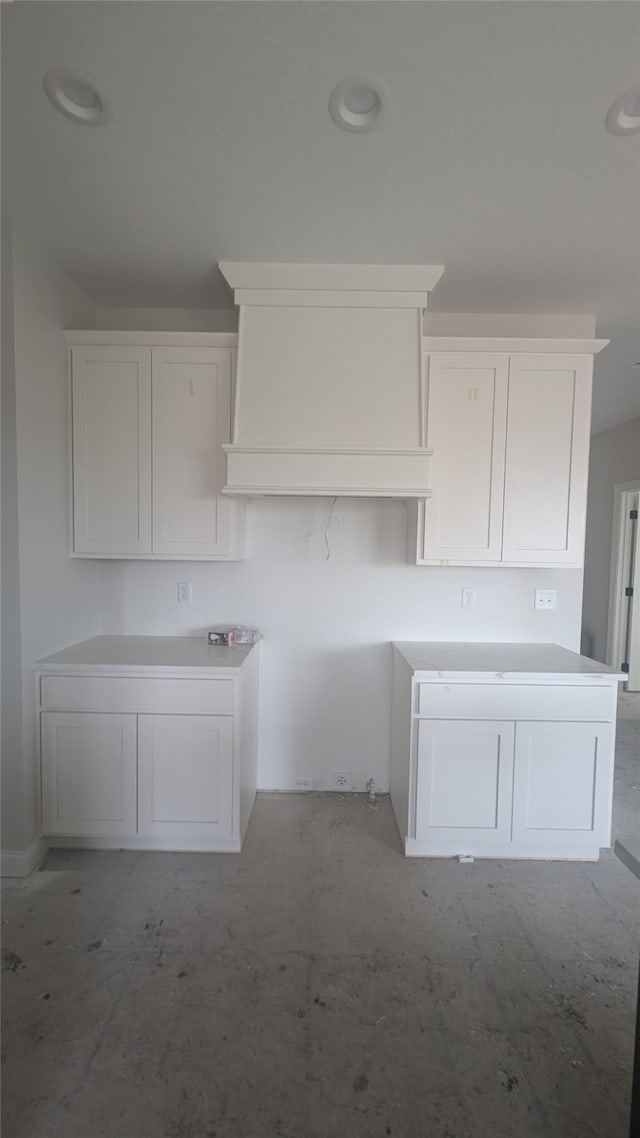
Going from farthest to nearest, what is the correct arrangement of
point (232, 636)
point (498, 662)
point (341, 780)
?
point (341, 780), point (232, 636), point (498, 662)

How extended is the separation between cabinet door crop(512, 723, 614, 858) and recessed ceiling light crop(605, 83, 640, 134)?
218 centimetres

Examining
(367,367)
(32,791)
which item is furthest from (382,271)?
(32,791)

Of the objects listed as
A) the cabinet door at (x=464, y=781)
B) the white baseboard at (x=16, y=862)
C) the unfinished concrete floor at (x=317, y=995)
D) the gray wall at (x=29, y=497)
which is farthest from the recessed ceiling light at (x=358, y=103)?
the white baseboard at (x=16, y=862)

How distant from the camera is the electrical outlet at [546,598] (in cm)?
253

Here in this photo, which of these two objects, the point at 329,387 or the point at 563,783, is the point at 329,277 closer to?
the point at 329,387

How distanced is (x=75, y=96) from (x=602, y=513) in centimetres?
547

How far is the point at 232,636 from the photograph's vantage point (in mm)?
2430

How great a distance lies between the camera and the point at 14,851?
1982mm

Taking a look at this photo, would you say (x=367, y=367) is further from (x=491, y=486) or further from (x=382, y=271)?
(x=491, y=486)

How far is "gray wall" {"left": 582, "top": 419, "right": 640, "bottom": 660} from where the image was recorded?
468 cm

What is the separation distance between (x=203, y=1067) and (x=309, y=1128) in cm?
33

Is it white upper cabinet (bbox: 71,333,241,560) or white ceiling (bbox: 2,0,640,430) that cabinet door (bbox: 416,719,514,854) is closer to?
white upper cabinet (bbox: 71,333,241,560)

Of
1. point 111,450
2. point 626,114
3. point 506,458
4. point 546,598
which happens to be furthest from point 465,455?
point 111,450

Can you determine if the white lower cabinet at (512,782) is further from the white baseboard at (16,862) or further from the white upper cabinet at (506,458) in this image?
the white baseboard at (16,862)
